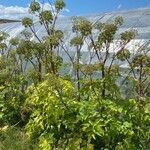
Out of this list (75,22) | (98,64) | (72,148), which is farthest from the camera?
(75,22)

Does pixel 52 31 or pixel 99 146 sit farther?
pixel 52 31

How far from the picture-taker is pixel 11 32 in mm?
18328

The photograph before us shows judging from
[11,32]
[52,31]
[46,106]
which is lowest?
[11,32]

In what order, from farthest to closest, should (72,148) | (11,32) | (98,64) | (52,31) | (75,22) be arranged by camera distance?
(11,32) < (52,31) < (75,22) < (98,64) < (72,148)

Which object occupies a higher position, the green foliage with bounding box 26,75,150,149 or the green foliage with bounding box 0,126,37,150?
the green foliage with bounding box 26,75,150,149

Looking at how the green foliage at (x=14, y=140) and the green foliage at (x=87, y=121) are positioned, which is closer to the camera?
the green foliage at (x=87, y=121)

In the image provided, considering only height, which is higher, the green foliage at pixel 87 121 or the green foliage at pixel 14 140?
the green foliage at pixel 87 121

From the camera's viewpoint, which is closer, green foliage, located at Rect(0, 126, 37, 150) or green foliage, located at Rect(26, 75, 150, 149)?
green foliage, located at Rect(26, 75, 150, 149)

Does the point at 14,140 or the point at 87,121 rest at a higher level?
the point at 87,121

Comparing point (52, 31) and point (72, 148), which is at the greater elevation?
point (52, 31)

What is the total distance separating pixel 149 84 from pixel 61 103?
1.86 meters

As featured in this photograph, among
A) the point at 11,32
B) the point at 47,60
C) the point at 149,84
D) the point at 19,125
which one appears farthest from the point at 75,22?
the point at 11,32

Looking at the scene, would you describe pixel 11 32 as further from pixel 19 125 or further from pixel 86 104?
pixel 86 104

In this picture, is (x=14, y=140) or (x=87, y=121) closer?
(x=87, y=121)
